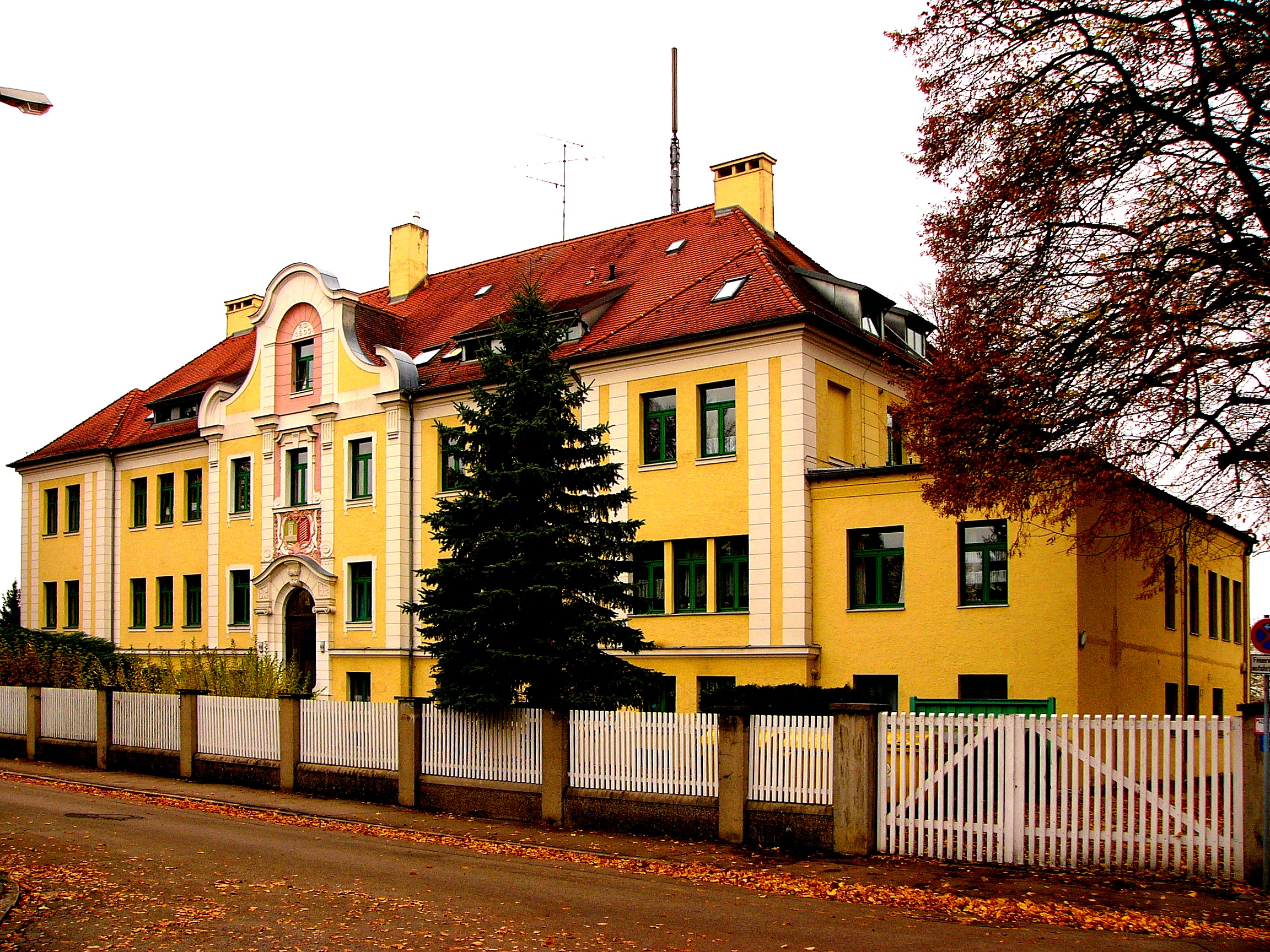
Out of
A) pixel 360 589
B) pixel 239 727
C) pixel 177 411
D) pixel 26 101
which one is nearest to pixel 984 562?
pixel 239 727

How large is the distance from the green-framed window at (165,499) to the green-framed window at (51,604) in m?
6.64

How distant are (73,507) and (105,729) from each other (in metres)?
21.3

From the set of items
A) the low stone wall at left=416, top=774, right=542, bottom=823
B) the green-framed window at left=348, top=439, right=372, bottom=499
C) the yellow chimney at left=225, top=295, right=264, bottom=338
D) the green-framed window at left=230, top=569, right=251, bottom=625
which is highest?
the yellow chimney at left=225, top=295, right=264, bottom=338

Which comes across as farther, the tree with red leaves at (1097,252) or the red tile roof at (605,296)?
the red tile roof at (605,296)

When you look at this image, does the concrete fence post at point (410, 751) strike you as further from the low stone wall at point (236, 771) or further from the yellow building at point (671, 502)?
the yellow building at point (671, 502)

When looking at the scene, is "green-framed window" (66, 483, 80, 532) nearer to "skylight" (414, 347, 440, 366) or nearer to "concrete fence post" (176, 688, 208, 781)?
"skylight" (414, 347, 440, 366)

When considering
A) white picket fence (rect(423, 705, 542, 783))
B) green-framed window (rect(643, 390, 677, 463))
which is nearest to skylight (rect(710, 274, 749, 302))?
green-framed window (rect(643, 390, 677, 463))

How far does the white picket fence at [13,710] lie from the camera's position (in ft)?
91.2

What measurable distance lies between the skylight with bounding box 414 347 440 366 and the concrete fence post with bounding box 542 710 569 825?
1861 centimetres

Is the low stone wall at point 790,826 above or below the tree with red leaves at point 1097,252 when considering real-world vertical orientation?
below

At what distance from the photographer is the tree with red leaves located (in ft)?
45.2

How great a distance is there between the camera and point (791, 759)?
48.8 ft

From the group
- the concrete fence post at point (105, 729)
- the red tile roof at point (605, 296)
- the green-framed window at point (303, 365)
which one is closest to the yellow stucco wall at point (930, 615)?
the red tile roof at point (605, 296)

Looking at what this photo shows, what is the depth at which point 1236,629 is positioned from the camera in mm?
35219
